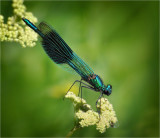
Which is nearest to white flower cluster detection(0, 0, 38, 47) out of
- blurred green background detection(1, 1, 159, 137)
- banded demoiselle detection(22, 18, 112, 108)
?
banded demoiselle detection(22, 18, 112, 108)

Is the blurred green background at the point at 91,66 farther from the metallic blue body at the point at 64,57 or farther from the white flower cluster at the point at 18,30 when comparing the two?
the white flower cluster at the point at 18,30

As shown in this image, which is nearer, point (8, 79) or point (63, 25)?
point (8, 79)

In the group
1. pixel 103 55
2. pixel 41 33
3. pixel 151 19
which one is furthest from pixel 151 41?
pixel 41 33

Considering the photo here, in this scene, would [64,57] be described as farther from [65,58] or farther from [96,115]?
[96,115]

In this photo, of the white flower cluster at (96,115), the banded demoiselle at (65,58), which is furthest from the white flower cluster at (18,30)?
the white flower cluster at (96,115)

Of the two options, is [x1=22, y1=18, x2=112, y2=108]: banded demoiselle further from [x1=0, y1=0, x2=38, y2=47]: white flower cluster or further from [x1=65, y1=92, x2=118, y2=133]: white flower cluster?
[x1=65, y1=92, x2=118, y2=133]: white flower cluster

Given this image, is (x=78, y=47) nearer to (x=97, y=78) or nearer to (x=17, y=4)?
(x=97, y=78)
